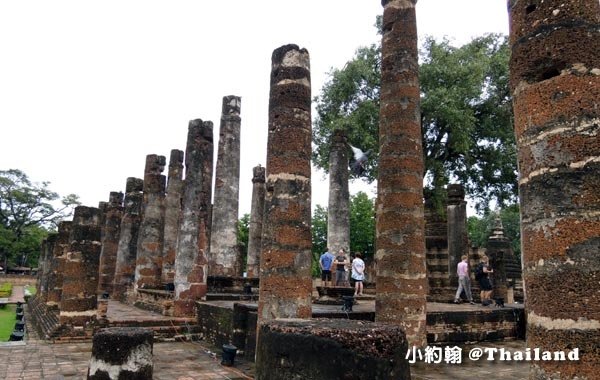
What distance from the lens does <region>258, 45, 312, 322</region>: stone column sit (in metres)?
7.97

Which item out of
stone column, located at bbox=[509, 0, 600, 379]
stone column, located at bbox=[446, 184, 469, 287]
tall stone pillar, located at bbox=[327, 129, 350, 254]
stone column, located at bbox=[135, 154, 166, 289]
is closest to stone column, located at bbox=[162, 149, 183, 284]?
stone column, located at bbox=[135, 154, 166, 289]

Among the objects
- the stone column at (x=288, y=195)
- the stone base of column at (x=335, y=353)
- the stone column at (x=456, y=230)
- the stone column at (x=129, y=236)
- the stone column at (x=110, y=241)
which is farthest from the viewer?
the stone column at (x=110, y=241)

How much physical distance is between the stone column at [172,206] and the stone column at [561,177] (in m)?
17.0

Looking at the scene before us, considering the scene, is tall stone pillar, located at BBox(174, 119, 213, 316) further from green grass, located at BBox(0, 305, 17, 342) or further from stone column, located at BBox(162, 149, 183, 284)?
stone column, located at BBox(162, 149, 183, 284)

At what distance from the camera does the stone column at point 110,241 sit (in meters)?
23.5

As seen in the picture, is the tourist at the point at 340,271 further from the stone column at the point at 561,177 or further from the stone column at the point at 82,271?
the stone column at the point at 561,177

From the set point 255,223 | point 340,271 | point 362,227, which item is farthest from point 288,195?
point 362,227

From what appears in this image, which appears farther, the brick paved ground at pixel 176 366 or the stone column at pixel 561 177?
the brick paved ground at pixel 176 366

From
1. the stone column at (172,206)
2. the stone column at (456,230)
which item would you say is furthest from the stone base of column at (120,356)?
the stone column at (456,230)

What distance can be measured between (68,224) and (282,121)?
11.0 meters

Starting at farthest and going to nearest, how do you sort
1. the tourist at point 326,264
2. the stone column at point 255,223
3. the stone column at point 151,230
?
the stone column at point 255,223, the stone column at point 151,230, the tourist at point 326,264

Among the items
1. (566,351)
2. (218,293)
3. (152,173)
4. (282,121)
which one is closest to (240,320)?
(282,121)

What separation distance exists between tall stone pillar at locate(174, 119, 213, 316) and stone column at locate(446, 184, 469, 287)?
10516 mm

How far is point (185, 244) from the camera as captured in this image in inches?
539
